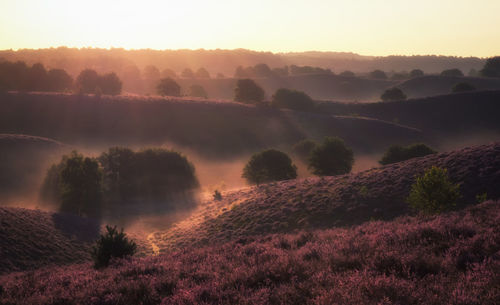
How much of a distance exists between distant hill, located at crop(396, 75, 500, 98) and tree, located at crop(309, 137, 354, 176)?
108m

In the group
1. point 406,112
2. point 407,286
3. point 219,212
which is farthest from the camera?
point 406,112

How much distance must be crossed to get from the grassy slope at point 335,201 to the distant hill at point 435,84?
120 metres

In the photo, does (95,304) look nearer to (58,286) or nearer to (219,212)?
Answer: (58,286)

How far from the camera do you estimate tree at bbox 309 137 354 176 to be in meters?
43.4

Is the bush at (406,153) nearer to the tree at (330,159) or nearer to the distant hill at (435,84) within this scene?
A: the tree at (330,159)

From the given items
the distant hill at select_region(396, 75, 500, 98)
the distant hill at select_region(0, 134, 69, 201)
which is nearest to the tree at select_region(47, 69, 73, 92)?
the distant hill at select_region(0, 134, 69, 201)

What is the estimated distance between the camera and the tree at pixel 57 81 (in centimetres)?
9818

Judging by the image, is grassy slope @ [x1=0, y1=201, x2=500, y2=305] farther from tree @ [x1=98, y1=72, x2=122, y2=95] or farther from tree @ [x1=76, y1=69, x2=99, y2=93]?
tree @ [x1=98, y1=72, x2=122, y2=95]

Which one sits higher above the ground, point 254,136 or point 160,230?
point 254,136

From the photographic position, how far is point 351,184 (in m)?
28.4

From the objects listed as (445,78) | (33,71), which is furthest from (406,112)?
(33,71)

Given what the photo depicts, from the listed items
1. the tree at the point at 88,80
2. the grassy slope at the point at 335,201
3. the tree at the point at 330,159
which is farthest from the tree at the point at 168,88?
the grassy slope at the point at 335,201

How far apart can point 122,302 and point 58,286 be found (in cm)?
361

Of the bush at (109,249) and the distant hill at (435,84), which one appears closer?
the bush at (109,249)
